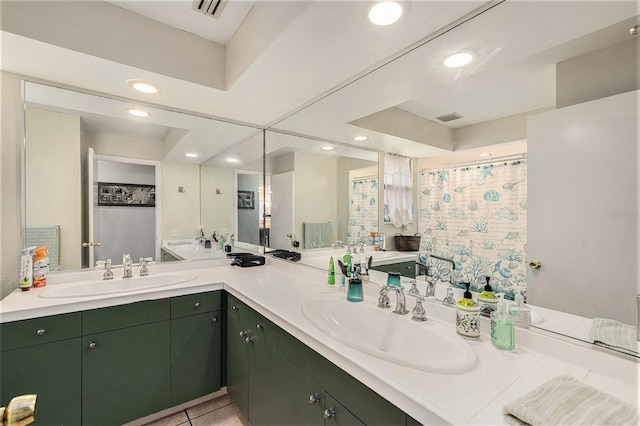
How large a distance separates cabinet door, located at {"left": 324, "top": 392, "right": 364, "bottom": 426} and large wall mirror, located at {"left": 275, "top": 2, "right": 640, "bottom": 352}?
2.39ft

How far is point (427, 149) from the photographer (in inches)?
55.6

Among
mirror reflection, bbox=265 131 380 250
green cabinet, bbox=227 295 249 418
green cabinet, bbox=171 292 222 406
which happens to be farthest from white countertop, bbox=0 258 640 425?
mirror reflection, bbox=265 131 380 250

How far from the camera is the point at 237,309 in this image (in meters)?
1.81

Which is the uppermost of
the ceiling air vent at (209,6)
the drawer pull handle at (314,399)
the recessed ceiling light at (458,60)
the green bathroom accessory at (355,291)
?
the ceiling air vent at (209,6)

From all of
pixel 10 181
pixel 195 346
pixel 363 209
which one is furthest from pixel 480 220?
pixel 10 181

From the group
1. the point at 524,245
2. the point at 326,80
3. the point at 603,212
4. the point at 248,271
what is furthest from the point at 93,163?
the point at 603,212

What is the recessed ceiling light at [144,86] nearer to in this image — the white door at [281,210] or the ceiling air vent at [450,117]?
the white door at [281,210]

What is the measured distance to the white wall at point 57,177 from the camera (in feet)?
5.85

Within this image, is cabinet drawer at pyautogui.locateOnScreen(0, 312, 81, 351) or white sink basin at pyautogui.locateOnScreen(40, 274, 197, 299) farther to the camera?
white sink basin at pyautogui.locateOnScreen(40, 274, 197, 299)

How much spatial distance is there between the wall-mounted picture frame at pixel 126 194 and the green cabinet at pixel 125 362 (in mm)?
1048

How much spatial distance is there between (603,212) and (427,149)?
72cm

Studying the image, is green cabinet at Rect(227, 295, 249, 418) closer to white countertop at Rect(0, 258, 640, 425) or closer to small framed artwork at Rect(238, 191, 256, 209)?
white countertop at Rect(0, 258, 640, 425)

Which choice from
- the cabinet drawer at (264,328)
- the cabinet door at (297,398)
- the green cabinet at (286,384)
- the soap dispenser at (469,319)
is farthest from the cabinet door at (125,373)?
the soap dispenser at (469,319)

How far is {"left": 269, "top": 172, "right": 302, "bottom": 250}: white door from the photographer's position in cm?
263
